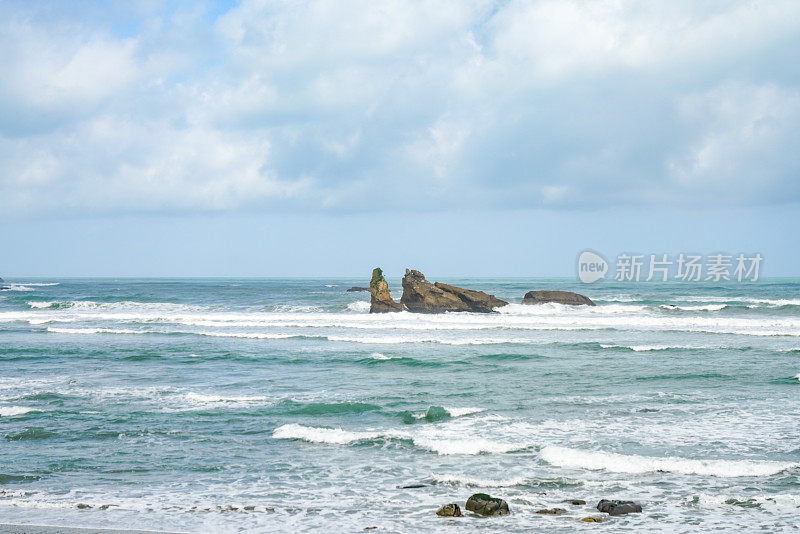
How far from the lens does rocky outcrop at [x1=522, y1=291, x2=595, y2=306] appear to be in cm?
4128

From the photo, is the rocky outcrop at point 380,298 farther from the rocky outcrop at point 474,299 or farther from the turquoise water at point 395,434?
the turquoise water at point 395,434

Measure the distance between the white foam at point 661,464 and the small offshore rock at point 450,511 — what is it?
248cm

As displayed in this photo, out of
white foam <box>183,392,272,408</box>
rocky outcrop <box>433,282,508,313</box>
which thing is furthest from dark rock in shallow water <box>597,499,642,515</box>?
rocky outcrop <box>433,282,508,313</box>

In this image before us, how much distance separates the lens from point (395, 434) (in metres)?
9.76

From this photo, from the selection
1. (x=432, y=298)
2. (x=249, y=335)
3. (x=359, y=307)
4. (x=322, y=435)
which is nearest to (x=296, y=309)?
(x=359, y=307)

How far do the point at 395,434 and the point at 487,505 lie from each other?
148 inches

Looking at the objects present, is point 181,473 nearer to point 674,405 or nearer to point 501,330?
point 674,405

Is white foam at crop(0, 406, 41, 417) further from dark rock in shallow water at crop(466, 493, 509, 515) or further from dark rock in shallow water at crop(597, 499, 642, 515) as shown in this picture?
dark rock in shallow water at crop(597, 499, 642, 515)

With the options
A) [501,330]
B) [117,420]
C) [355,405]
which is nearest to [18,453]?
[117,420]

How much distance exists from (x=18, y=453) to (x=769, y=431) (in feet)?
39.2

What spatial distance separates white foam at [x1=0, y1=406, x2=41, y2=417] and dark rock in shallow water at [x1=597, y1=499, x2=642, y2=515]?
10777 mm

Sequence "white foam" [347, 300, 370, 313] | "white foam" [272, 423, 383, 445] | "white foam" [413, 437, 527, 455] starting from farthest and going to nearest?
"white foam" [347, 300, 370, 313] → "white foam" [272, 423, 383, 445] → "white foam" [413, 437, 527, 455]

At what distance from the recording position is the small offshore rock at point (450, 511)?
609 centimetres

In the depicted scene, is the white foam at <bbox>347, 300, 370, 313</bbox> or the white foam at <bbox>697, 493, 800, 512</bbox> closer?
the white foam at <bbox>697, 493, 800, 512</bbox>
